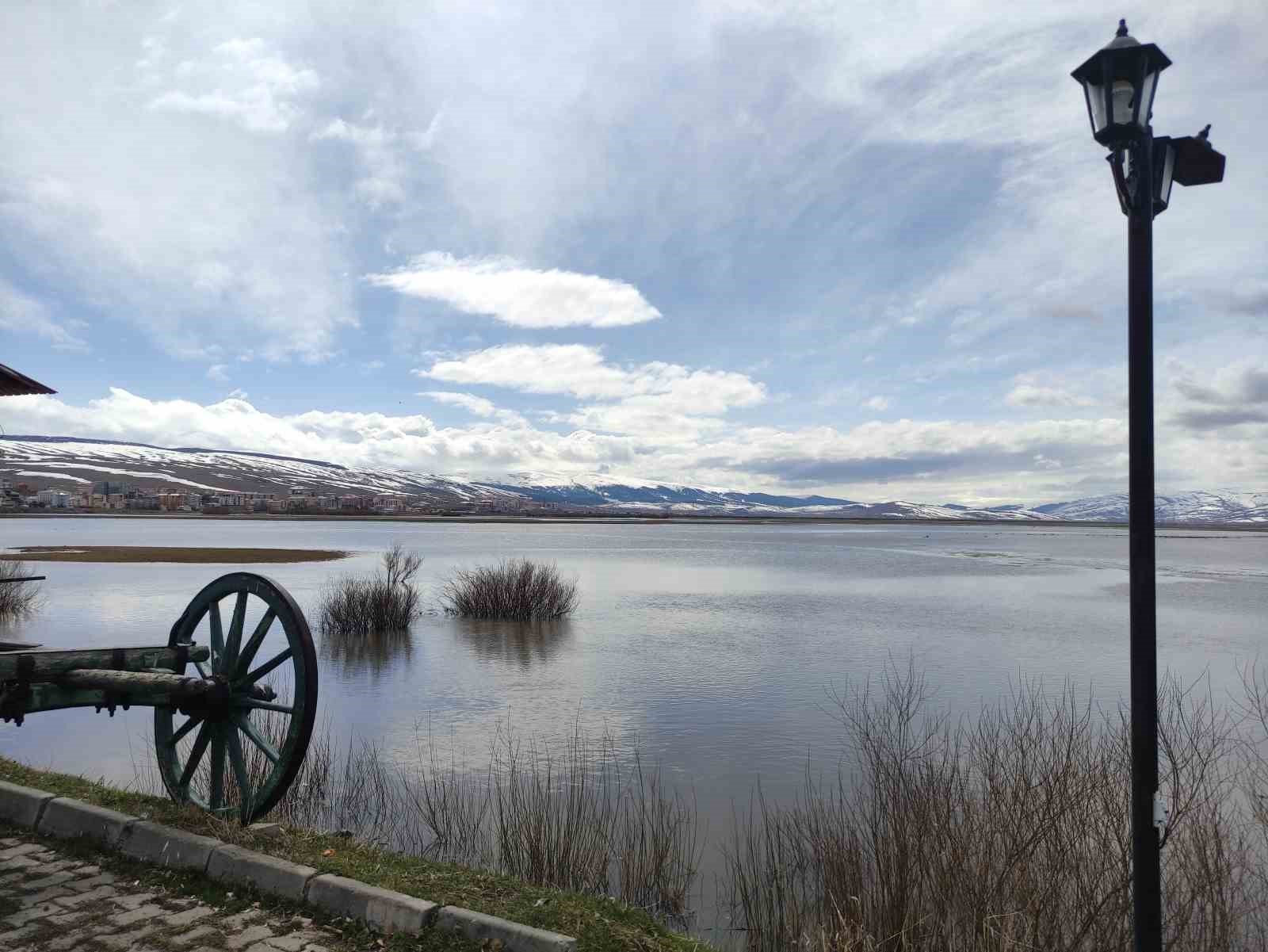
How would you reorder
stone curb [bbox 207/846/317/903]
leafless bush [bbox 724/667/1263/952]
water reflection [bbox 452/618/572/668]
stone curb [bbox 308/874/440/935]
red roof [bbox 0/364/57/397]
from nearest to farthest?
stone curb [bbox 308/874/440/935] < stone curb [bbox 207/846/317/903] < leafless bush [bbox 724/667/1263/952] < red roof [bbox 0/364/57/397] < water reflection [bbox 452/618/572/668]

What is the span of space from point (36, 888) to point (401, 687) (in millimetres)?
10396

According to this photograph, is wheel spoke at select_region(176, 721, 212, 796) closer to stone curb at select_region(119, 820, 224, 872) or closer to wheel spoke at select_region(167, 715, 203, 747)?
wheel spoke at select_region(167, 715, 203, 747)

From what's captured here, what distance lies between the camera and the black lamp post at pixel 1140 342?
13.2 feet

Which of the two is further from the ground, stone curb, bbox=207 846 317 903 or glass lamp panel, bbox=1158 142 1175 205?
glass lamp panel, bbox=1158 142 1175 205

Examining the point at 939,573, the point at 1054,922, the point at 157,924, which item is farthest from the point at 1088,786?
the point at 939,573

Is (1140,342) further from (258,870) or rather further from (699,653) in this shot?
(699,653)

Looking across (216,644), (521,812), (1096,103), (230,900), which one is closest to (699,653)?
(521,812)

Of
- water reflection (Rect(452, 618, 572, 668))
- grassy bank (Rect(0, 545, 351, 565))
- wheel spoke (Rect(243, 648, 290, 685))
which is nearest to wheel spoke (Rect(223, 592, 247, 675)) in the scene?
wheel spoke (Rect(243, 648, 290, 685))

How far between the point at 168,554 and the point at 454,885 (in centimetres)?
4988

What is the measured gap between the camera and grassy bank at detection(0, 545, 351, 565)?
45188 millimetres

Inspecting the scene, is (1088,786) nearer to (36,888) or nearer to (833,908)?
(833,908)

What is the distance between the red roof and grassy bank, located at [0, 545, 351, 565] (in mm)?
35928

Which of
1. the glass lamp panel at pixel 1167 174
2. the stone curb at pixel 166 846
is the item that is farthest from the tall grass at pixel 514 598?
the glass lamp panel at pixel 1167 174

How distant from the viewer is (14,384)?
9047 mm
